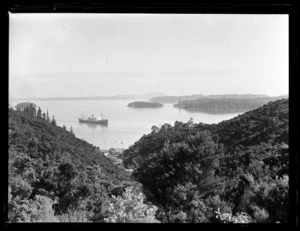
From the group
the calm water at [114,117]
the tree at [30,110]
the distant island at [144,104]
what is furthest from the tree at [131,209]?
the tree at [30,110]

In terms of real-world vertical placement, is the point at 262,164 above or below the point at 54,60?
below

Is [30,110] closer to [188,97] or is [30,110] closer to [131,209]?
[131,209]

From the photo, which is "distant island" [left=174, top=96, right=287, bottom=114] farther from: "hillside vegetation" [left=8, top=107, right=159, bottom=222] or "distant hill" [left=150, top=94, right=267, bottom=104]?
"hillside vegetation" [left=8, top=107, right=159, bottom=222]

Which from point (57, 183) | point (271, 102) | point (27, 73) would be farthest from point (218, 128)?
point (27, 73)

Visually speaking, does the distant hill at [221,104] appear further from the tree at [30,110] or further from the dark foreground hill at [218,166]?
the tree at [30,110]

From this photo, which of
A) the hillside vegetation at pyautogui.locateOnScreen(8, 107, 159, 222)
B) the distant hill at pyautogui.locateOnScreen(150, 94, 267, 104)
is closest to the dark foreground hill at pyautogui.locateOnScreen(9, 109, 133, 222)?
the hillside vegetation at pyautogui.locateOnScreen(8, 107, 159, 222)

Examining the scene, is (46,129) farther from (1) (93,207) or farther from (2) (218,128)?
(2) (218,128)

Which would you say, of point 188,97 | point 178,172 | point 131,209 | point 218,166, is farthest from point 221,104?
point 131,209
